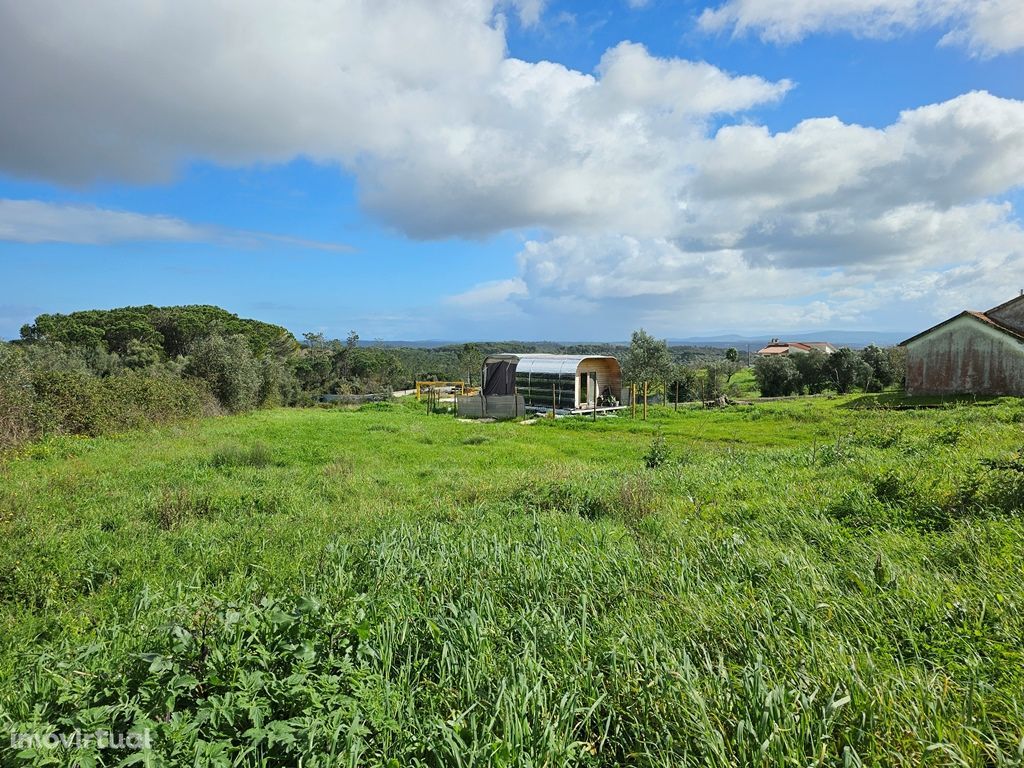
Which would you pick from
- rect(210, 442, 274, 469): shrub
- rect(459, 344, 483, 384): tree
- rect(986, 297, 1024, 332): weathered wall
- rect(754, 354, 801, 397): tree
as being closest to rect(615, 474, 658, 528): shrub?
rect(210, 442, 274, 469): shrub

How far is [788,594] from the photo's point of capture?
11.3 feet

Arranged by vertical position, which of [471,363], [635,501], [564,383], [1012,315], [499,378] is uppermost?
[1012,315]

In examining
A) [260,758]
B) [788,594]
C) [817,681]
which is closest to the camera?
[260,758]

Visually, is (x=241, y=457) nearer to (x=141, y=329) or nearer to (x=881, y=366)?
(x=141, y=329)

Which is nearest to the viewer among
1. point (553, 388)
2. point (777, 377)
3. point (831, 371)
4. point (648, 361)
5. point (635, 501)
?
point (635, 501)

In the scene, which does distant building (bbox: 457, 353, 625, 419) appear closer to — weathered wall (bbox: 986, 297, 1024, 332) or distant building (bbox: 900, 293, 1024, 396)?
distant building (bbox: 900, 293, 1024, 396)

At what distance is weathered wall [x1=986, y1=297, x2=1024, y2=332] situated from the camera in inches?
839

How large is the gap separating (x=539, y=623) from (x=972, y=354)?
2544 centimetres

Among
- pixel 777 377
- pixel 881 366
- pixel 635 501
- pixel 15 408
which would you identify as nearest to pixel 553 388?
pixel 15 408

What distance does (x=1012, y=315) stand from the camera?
21.6 m

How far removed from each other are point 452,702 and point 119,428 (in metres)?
18.0

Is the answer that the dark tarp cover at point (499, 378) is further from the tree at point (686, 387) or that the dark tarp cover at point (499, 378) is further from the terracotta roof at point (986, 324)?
the terracotta roof at point (986, 324)

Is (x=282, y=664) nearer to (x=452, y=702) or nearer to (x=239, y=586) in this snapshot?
(x=452, y=702)

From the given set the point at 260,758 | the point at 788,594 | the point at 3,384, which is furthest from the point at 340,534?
the point at 3,384
